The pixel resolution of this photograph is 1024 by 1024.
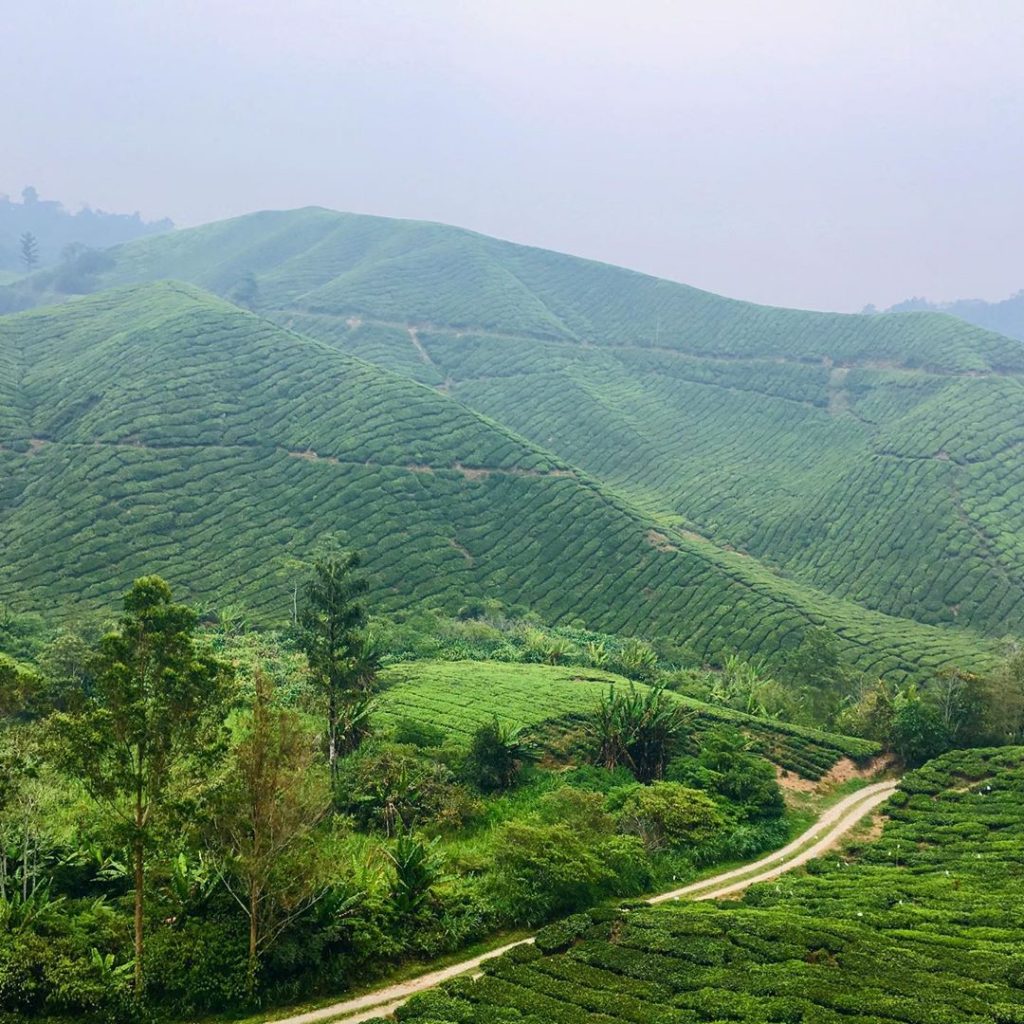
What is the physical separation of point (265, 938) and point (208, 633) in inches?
1440

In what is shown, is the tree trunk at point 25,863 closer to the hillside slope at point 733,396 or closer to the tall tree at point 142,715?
the tall tree at point 142,715

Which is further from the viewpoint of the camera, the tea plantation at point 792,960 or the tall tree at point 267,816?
the tall tree at point 267,816

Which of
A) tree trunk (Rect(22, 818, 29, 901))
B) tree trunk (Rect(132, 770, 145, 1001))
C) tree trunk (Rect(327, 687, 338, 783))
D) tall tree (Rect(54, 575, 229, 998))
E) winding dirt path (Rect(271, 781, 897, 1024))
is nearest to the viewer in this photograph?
tall tree (Rect(54, 575, 229, 998))

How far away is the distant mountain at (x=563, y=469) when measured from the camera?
65.6 m

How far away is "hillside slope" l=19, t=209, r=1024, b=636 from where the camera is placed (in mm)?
79750

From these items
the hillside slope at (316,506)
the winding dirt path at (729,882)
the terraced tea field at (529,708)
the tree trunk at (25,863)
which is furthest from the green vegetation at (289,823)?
the hillside slope at (316,506)

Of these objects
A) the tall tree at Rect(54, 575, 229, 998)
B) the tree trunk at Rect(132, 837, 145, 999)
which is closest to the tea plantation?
the tree trunk at Rect(132, 837, 145, 999)

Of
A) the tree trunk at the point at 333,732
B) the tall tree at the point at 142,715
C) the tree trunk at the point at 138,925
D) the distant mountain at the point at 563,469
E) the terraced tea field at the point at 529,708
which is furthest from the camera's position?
the distant mountain at the point at 563,469

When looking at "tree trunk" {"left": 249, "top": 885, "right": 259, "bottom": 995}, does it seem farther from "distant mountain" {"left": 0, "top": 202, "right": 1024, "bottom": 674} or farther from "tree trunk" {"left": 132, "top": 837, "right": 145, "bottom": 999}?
"distant mountain" {"left": 0, "top": 202, "right": 1024, "bottom": 674}

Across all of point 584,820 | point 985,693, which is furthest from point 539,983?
point 985,693

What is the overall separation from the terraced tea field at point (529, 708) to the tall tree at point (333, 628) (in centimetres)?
576

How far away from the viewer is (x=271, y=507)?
234 ft

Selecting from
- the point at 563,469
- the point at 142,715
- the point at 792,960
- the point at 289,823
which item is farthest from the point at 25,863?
the point at 563,469

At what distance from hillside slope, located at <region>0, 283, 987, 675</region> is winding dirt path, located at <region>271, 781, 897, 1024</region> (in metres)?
26.4
